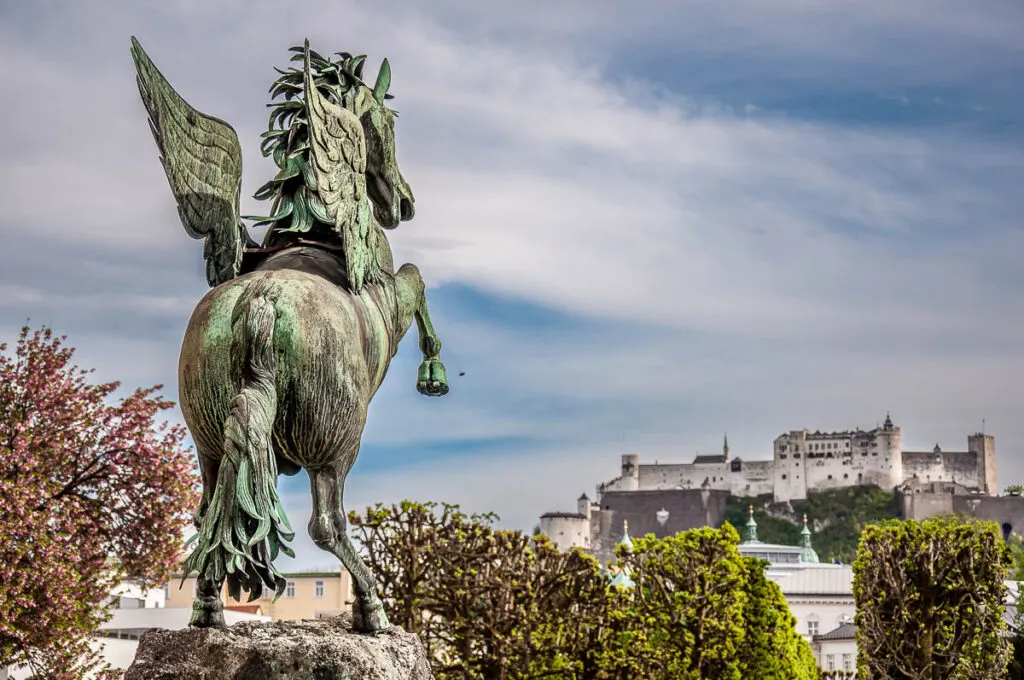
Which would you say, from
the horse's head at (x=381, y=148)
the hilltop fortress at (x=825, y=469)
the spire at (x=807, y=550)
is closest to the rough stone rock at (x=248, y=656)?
the horse's head at (x=381, y=148)

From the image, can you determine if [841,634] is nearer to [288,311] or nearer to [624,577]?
[624,577]

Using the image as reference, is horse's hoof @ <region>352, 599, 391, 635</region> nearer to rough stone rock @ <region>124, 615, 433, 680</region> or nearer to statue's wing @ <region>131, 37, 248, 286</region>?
rough stone rock @ <region>124, 615, 433, 680</region>

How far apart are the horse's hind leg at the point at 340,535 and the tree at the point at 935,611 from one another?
17.4m

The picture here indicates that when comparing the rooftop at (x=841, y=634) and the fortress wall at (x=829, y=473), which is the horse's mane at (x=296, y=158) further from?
the fortress wall at (x=829, y=473)

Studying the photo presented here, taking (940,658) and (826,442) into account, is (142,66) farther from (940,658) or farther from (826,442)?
(826,442)

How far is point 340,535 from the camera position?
6395 mm

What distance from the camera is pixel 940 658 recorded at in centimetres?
2277

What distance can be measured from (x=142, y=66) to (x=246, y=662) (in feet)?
8.44

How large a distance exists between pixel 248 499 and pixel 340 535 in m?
0.91

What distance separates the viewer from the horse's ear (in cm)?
706

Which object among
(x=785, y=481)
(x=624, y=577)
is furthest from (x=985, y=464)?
(x=624, y=577)

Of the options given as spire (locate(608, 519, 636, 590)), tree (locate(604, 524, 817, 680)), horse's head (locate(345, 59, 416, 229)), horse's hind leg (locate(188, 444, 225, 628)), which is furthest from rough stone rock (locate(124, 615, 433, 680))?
spire (locate(608, 519, 636, 590))

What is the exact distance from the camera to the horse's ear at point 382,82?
7.06 metres

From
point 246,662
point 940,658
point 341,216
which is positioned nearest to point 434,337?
point 341,216
